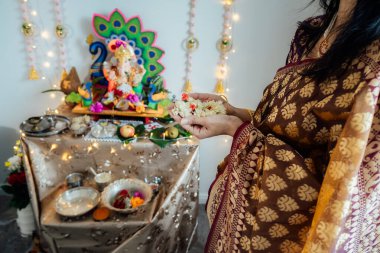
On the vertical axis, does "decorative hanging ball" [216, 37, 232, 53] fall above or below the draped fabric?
above

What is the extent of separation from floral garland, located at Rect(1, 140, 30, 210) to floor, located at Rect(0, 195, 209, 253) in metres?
0.24

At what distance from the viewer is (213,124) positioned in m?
0.72

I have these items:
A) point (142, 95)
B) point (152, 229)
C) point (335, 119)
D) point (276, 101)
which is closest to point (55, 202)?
point (152, 229)

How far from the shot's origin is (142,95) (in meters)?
1.44

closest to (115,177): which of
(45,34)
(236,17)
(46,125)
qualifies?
(46,125)

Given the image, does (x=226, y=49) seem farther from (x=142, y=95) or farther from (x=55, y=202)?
(x=55, y=202)

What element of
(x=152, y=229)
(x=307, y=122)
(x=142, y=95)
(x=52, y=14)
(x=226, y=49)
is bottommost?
(x=152, y=229)

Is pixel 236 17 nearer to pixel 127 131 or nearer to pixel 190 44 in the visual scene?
pixel 190 44

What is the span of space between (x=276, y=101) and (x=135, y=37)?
0.99m

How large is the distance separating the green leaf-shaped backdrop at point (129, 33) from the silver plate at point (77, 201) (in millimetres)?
720

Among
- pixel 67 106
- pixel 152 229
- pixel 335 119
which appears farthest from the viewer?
pixel 67 106

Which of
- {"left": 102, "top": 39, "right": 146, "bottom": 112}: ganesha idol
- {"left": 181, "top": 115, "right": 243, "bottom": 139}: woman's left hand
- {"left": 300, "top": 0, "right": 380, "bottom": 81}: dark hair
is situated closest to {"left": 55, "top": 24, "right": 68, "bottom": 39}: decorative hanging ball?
{"left": 102, "top": 39, "right": 146, "bottom": 112}: ganesha idol

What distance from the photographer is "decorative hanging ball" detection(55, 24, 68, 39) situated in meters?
1.41

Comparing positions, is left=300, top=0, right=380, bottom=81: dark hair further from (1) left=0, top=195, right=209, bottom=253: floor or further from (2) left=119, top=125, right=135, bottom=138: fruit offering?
(1) left=0, top=195, right=209, bottom=253: floor
